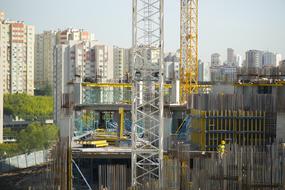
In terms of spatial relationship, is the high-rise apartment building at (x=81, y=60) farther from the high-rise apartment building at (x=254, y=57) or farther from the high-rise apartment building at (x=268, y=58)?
the high-rise apartment building at (x=268, y=58)

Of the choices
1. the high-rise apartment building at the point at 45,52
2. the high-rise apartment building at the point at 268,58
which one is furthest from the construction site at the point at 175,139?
the high-rise apartment building at the point at 268,58

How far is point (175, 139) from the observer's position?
18.2m

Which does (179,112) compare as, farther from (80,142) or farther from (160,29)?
(160,29)

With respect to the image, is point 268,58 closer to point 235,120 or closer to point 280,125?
point 235,120

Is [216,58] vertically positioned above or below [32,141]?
above

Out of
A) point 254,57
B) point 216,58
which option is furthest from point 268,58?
point 216,58

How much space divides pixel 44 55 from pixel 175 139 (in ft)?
136

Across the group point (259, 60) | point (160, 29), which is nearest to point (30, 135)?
point (160, 29)

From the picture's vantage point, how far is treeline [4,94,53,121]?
43781 mm

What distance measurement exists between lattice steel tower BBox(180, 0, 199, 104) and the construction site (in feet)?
16.0

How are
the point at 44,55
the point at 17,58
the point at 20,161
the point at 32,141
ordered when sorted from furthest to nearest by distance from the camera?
1. the point at 44,55
2. the point at 17,58
3. the point at 32,141
4. the point at 20,161

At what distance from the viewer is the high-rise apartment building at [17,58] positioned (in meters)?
49.9

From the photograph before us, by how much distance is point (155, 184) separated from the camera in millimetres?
11086

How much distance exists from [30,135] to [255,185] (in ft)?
72.3
